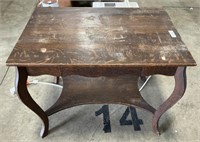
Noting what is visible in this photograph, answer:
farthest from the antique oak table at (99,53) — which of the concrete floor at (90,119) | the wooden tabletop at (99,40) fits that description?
the concrete floor at (90,119)

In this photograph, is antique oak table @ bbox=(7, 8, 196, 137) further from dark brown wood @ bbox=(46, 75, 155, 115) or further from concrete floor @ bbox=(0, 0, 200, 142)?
concrete floor @ bbox=(0, 0, 200, 142)

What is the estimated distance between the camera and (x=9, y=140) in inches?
52.8

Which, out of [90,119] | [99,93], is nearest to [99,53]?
[99,93]

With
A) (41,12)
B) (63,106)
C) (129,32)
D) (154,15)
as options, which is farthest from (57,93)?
(154,15)

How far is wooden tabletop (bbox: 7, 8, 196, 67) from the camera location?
1.02 m

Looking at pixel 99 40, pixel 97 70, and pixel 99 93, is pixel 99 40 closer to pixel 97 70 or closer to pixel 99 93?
pixel 97 70

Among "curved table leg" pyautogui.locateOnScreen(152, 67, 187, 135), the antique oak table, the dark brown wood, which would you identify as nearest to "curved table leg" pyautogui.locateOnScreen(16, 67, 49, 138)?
the antique oak table

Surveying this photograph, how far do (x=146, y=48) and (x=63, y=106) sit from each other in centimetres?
63

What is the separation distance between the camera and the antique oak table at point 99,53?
1024mm

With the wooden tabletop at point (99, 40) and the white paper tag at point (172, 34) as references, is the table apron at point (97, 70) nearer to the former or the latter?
the wooden tabletop at point (99, 40)

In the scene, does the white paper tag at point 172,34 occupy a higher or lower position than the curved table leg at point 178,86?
higher

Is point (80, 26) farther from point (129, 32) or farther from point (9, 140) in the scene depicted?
point (9, 140)

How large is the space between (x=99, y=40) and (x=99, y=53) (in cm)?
13

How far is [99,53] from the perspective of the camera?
107cm
